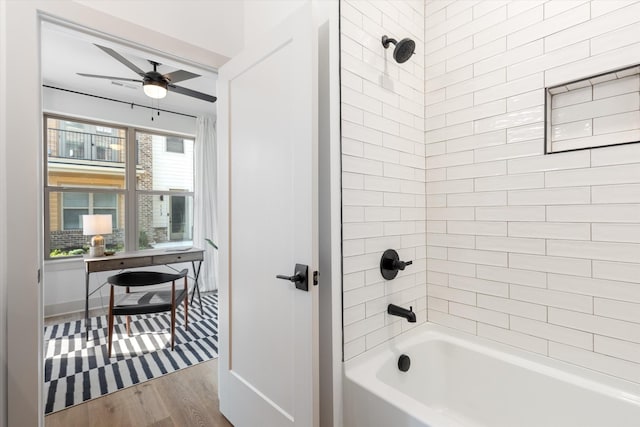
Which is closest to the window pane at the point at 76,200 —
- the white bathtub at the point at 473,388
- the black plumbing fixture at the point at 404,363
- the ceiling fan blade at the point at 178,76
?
the ceiling fan blade at the point at 178,76

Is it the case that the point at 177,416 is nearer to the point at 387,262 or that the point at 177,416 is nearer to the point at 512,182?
the point at 387,262

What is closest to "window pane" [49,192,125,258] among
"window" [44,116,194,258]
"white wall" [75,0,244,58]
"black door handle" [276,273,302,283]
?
"window" [44,116,194,258]

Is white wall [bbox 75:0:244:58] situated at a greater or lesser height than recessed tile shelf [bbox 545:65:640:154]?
greater

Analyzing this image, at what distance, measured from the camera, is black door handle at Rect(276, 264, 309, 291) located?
48.2 inches

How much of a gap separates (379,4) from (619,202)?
1382 mm

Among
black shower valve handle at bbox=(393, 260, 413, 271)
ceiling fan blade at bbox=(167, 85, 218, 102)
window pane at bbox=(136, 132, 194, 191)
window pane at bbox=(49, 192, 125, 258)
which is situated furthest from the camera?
window pane at bbox=(136, 132, 194, 191)

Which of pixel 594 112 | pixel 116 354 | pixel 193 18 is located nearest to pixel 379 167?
pixel 594 112

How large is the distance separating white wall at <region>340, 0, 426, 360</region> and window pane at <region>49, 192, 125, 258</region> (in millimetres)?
3904

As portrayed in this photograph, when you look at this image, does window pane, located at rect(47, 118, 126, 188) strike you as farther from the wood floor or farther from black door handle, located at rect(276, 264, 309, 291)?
black door handle, located at rect(276, 264, 309, 291)

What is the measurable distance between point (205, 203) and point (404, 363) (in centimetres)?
389

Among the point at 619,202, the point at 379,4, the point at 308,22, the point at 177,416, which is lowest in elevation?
the point at 177,416

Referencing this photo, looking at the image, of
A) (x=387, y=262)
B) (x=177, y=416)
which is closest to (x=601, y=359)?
(x=387, y=262)

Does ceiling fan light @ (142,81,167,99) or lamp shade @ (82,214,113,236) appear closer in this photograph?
ceiling fan light @ (142,81,167,99)

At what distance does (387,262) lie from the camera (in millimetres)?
1520
